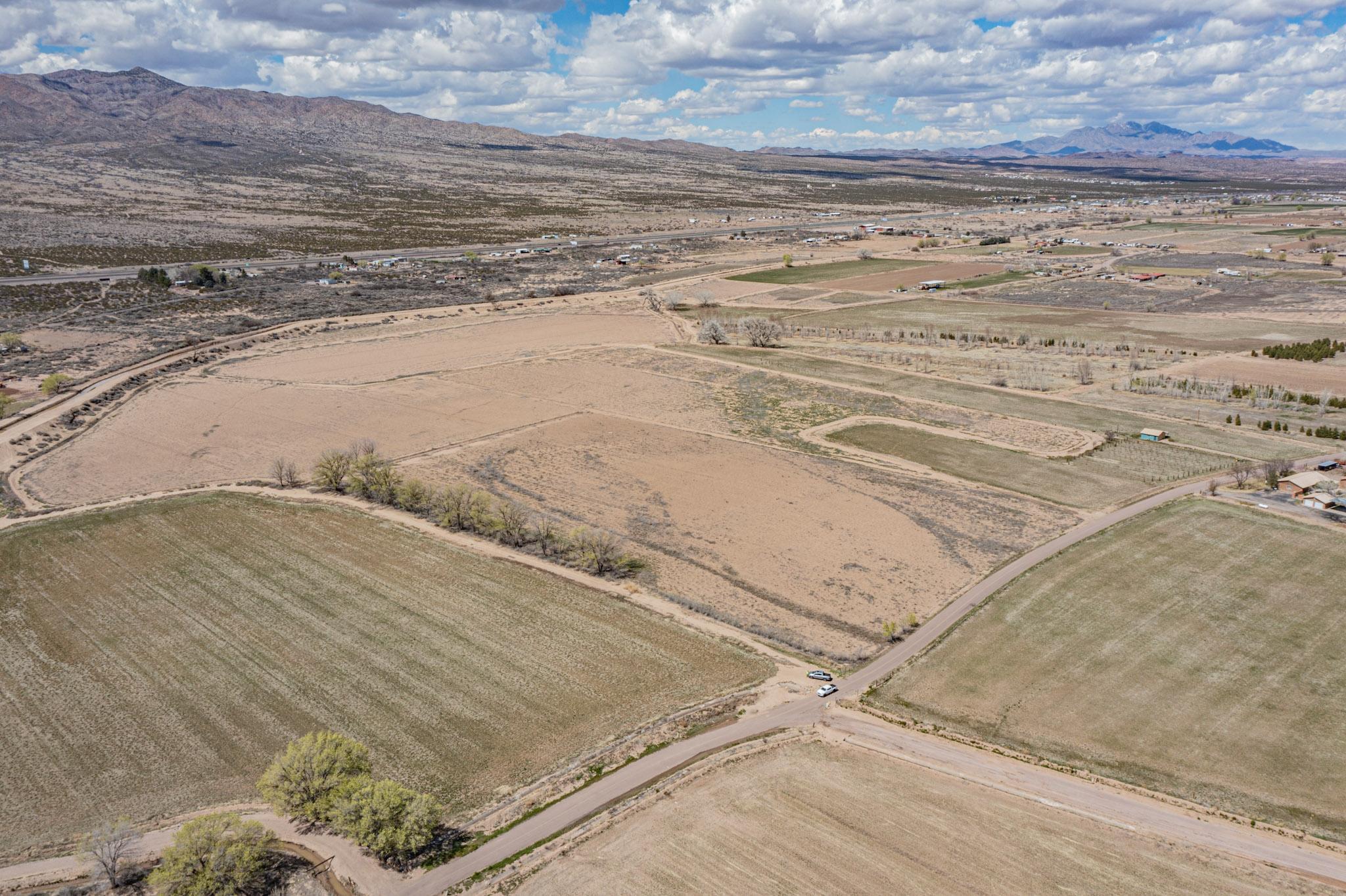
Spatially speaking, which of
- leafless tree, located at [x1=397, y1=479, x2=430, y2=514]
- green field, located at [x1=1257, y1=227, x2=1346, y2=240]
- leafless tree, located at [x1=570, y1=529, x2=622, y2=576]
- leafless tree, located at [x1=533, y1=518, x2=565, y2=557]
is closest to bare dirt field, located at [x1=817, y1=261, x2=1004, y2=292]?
green field, located at [x1=1257, y1=227, x2=1346, y2=240]

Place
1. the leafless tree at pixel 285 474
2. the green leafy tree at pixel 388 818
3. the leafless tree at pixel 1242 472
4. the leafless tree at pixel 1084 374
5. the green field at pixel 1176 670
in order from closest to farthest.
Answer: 1. the green leafy tree at pixel 388 818
2. the green field at pixel 1176 670
3. the leafless tree at pixel 1242 472
4. the leafless tree at pixel 285 474
5. the leafless tree at pixel 1084 374

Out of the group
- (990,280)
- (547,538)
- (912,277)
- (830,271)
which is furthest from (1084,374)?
(830,271)

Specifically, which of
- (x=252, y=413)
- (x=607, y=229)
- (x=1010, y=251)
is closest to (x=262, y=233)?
(x=607, y=229)

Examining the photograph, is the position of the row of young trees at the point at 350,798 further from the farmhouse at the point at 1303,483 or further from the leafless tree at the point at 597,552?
the farmhouse at the point at 1303,483

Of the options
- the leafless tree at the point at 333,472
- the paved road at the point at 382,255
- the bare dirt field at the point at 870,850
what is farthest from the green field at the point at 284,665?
the paved road at the point at 382,255

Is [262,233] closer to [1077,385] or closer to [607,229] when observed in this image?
[607,229]

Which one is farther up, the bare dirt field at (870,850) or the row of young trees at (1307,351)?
the row of young trees at (1307,351)
